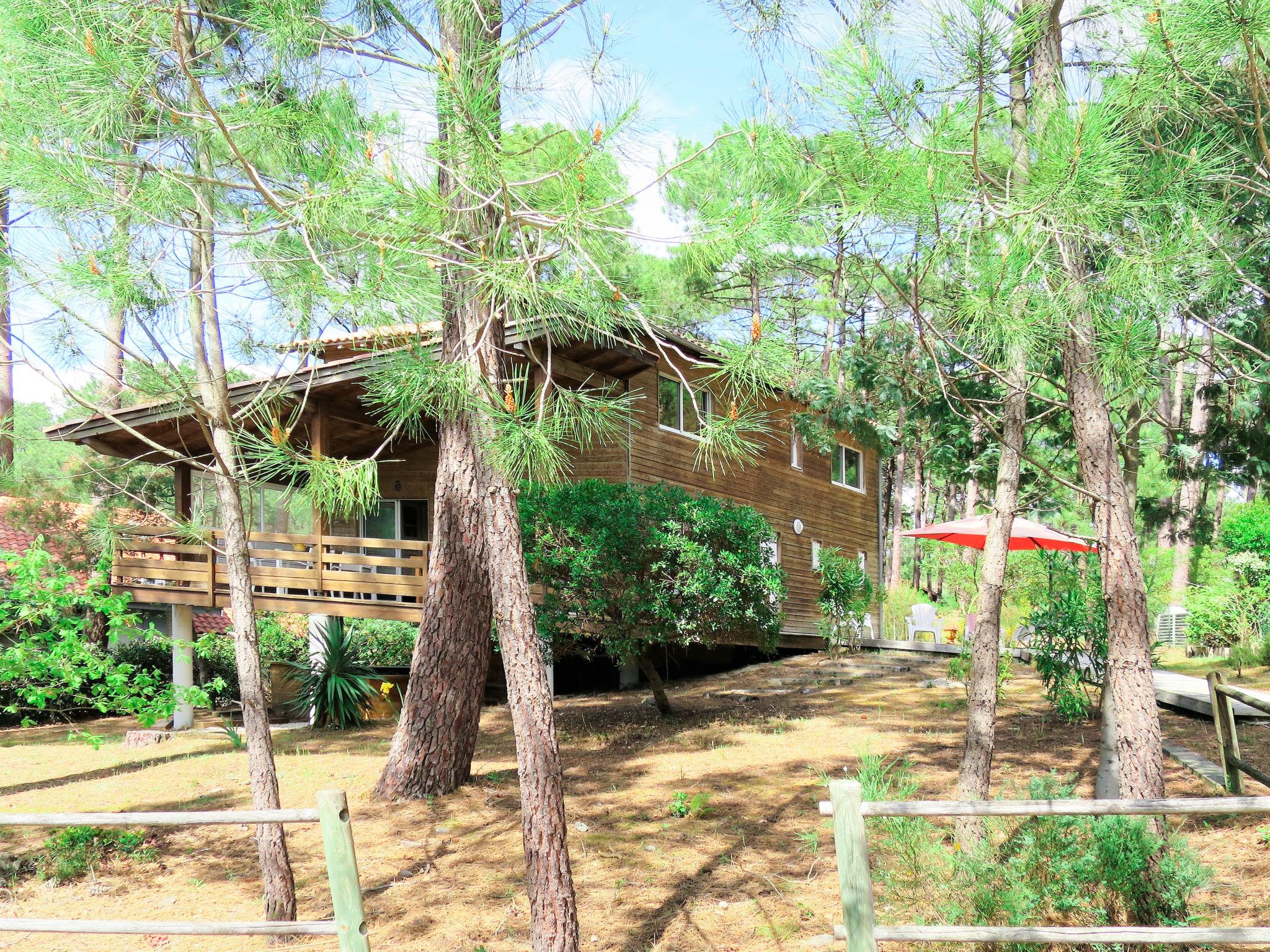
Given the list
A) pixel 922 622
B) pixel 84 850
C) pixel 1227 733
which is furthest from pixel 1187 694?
pixel 84 850

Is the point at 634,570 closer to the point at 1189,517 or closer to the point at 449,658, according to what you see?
the point at 449,658

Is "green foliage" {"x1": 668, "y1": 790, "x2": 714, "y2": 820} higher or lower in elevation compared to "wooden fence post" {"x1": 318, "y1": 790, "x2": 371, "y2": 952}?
lower

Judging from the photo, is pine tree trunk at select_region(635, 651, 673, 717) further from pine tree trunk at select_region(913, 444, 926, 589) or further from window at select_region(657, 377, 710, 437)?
pine tree trunk at select_region(913, 444, 926, 589)

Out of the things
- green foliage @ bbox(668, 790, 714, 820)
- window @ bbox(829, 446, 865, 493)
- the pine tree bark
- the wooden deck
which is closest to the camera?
the pine tree bark

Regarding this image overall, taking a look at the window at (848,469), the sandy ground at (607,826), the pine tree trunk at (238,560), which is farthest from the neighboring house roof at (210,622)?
the pine tree trunk at (238,560)

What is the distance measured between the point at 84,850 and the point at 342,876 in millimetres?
4422

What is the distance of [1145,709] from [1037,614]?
4.32 meters

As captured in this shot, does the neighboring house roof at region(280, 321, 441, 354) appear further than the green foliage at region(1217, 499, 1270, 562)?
No

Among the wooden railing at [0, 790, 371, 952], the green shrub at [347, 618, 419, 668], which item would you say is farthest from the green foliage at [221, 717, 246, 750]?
the wooden railing at [0, 790, 371, 952]

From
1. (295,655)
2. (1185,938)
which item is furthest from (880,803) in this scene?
(295,655)

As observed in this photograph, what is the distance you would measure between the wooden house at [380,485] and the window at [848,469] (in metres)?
1.62

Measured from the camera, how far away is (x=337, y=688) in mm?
11789

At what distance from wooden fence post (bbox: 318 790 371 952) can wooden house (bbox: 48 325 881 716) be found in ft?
17.2

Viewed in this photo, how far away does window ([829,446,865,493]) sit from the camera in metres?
21.2
